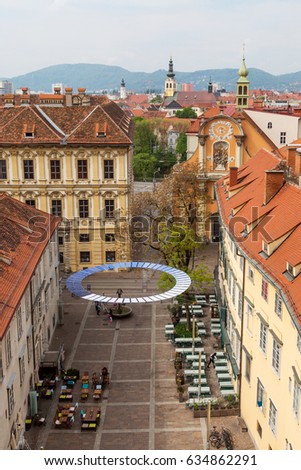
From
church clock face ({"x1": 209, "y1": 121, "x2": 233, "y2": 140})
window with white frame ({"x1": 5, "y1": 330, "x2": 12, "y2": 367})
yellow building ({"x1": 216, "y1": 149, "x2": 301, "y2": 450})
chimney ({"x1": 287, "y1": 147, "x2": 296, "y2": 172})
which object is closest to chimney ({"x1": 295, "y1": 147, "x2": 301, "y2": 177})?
yellow building ({"x1": 216, "y1": 149, "x2": 301, "y2": 450})

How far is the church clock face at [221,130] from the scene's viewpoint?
237ft

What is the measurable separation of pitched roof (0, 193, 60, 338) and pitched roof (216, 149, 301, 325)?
42.3 ft

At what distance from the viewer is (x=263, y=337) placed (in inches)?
1192

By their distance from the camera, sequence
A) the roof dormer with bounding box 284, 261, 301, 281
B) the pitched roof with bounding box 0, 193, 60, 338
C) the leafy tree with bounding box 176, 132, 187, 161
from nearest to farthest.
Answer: the roof dormer with bounding box 284, 261, 301, 281 < the pitched roof with bounding box 0, 193, 60, 338 < the leafy tree with bounding box 176, 132, 187, 161

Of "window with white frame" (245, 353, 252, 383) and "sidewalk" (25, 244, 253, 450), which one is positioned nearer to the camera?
"sidewalk" (25, 244, 253, 450)

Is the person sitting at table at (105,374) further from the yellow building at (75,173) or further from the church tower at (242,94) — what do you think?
the church tower at (242,94)

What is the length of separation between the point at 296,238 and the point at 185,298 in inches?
1008

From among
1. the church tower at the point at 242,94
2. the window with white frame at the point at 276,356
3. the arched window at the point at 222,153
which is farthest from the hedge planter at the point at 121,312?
the church tower at the point at 242,94

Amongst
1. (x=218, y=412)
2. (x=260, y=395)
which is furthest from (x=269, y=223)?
(x=218, y=412)

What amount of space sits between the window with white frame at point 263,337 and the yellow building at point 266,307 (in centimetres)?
5

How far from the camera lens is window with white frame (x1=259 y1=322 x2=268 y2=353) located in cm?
2987

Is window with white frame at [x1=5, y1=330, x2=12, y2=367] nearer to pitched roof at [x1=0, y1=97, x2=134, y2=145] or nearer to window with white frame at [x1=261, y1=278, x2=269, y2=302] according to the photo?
window with white frame at [x1=261, y1=278, x2=269, y2=302]

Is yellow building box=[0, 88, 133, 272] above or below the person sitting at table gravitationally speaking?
above

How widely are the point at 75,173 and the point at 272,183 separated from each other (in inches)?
1188
